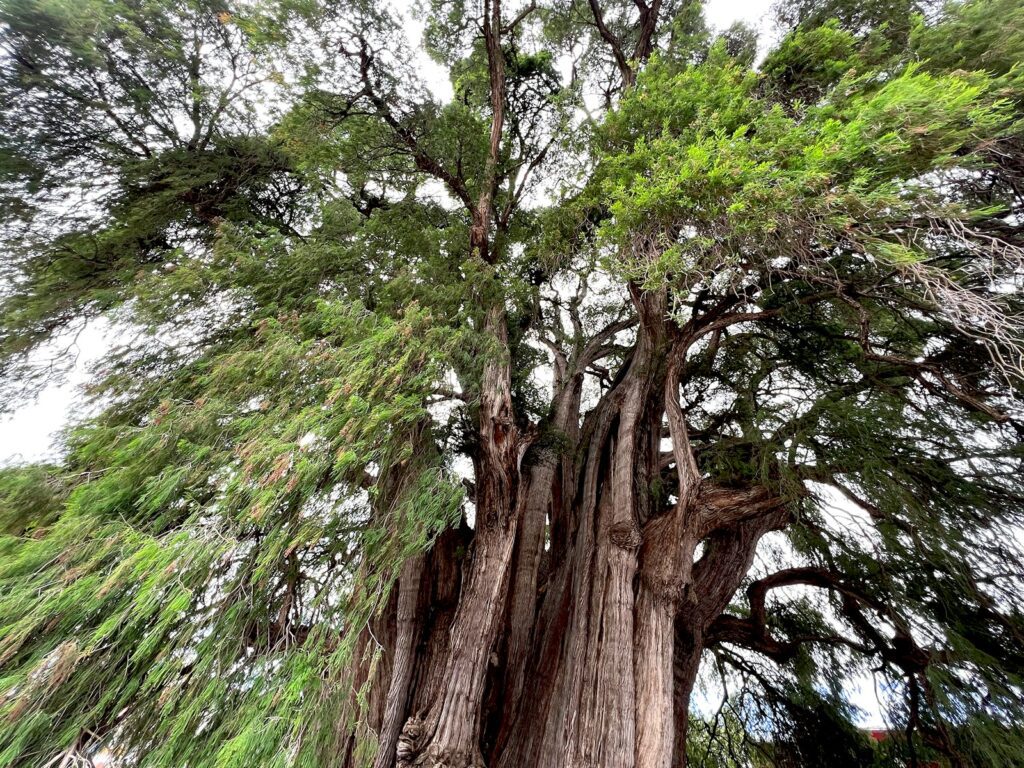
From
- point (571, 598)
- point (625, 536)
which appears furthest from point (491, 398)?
point (571, 598)

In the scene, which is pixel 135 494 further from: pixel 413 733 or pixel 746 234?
pixel 746 234

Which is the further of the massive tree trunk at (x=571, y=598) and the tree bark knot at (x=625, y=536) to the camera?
the tree bark knot at (x=625, y=536)

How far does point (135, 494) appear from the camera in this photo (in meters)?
1.96

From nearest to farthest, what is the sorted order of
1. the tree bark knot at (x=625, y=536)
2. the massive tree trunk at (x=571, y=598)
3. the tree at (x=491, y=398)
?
the tree at (x=491, y=398) → the massive tree trunk at (x=571, y=598) → the tree bark knot at (x=625, y=536)

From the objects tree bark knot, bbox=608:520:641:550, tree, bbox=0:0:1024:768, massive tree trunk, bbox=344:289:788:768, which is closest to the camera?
tree, bbox=0:0:1024:768

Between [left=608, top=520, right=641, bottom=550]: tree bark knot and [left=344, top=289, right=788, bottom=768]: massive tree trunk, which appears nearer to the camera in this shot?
[left=344, top=289, right=788, bottom=768]: massive tree trunk

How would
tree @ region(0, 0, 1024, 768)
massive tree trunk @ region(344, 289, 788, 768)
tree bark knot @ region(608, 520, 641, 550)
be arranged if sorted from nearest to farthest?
tree @ region(0, 0, 1024, 768) < massive tree trunk @ region(344, 289, 788, 768) < tree bark knot @ region(608, 520, 641, 550)

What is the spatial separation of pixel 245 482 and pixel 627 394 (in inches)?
135

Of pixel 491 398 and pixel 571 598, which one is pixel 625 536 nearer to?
pixel 571 598

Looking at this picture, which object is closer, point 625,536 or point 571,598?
point 625,536

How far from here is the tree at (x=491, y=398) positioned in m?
1.82

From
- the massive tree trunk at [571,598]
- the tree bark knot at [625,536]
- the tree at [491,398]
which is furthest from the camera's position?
the tree bark knot at [625,536]

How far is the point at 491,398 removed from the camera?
3230mm

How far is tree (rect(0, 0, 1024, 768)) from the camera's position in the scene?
1815 mm
